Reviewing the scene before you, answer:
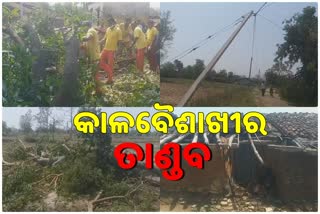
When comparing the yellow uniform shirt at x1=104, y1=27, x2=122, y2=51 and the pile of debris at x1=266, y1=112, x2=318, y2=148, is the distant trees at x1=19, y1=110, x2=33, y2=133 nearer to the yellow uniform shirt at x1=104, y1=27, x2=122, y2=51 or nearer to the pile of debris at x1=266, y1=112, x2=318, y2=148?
the yellow uniform shirt at x1=104, y1=27, x2=122, y2=51

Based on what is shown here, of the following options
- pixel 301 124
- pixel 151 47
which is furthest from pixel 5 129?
pixel 301 124

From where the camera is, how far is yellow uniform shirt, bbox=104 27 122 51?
13.0 feet

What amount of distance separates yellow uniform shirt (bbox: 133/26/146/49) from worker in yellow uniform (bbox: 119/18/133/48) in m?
0.05

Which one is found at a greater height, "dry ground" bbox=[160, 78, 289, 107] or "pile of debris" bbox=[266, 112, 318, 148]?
"dry ground" bbox=[160, 78, 289, 107]

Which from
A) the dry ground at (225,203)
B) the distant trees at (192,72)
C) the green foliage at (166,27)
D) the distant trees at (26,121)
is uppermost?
the green foliage at (166,27)

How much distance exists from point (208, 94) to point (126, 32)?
91cm

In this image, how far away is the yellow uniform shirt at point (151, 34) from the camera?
3912 millimetres

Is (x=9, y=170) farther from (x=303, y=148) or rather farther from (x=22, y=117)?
(x=303, y=148)

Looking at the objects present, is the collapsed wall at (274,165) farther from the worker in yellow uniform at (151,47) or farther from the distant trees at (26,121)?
the distant trees at (26,121)

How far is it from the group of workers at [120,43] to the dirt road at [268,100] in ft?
3.05

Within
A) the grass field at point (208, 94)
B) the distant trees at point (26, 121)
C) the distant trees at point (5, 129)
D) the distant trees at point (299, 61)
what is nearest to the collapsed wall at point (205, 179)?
the grass field at point (208, 94)

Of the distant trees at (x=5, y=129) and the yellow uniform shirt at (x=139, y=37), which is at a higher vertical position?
the yellow uniform shirt at (x=139, y=37)

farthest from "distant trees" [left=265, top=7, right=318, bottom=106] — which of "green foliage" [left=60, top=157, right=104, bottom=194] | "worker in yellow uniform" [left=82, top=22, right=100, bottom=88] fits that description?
"green foliage" [left=60, top=157, right=104, bottom=194]

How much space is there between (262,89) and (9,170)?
239 cm
